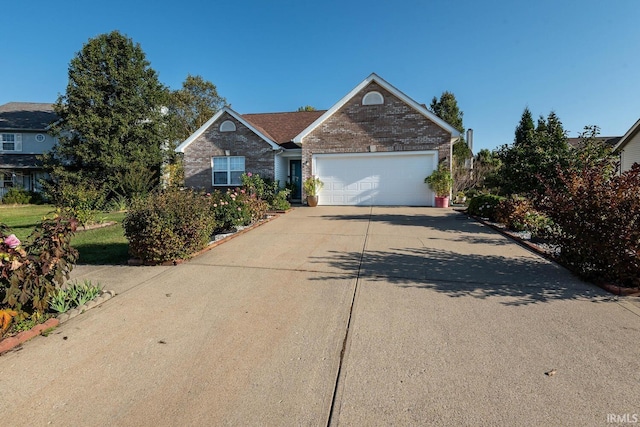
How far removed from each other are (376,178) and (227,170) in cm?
800

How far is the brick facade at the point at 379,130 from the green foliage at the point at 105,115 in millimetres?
10508

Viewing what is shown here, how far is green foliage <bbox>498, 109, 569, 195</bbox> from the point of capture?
9.18m

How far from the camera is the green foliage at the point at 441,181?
587 inches

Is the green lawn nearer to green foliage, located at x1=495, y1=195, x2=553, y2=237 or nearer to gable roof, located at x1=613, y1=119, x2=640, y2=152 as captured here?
green foliage, located at x1=495, y1=195, x2=553, y2=237

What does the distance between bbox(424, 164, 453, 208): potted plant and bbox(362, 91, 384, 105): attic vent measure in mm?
4175

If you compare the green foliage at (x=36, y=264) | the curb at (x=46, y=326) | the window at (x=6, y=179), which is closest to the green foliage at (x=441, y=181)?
the curb at (x=46, y=326)

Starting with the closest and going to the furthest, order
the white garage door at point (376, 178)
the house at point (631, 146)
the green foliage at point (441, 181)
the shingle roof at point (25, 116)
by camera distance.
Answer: the green foliage at point (441, 181), the white garage door at point (376, 178), the house at point (631, 146), the shingle roof at point (25, 116)

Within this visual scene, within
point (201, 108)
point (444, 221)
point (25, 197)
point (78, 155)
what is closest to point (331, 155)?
point (444, 221)

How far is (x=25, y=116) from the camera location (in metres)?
25.2

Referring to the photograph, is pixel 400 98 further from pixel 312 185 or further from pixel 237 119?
pixel 237 119

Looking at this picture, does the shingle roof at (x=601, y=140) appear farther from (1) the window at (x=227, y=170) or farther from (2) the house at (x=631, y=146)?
(1) the window at (x=227, y=170)

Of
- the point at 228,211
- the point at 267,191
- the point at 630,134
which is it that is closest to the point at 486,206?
the point at 228,211

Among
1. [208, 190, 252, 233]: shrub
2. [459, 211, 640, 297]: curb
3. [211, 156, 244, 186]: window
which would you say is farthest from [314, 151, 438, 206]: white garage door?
[208, 190, 252, 233]: shrub

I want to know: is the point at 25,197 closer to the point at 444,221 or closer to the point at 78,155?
the point at 78,155
